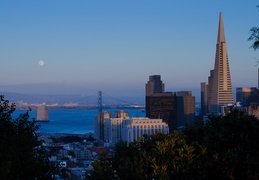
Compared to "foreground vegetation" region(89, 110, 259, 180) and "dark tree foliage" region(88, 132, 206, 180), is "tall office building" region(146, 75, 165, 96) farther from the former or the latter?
"dark tree foliage" region(88, 132, 206, 180)

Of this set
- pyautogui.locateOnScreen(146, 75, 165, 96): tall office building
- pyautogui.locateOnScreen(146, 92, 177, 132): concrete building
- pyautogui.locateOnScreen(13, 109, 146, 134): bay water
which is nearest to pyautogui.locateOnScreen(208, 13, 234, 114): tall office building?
pyautogui.locateOnScreen(146, 92, 177, 132): concrete building

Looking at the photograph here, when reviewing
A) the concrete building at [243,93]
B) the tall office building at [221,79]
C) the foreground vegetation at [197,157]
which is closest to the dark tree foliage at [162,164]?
the foreground vegetation at [197,157]

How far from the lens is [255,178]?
20.3ft

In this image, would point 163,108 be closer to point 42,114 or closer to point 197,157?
point 42,114

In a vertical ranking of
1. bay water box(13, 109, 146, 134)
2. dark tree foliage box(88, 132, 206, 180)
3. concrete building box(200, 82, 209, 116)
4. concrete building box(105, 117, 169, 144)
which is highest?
concrete building box(200, 82, 209, 116)

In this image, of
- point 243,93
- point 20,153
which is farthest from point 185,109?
point 20,153

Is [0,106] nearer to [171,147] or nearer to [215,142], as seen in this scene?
[171,147]

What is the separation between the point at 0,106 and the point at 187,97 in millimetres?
71396

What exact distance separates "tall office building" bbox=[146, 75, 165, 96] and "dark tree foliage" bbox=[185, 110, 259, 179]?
84838 millimetres

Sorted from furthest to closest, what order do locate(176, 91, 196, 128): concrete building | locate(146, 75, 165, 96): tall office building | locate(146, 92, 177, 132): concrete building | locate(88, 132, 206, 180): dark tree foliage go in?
locate(146, 75, 165, 96): tall office building
locate(176, 91, 196, 128): concrete building
locate(146, 92, 177, 132): concrete building
locate(88, 132, 206, 180): dark tree foliage

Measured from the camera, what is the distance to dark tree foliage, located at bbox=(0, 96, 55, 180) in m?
5.03

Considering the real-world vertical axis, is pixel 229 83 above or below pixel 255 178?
above

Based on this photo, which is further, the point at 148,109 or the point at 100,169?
the point at 148,109

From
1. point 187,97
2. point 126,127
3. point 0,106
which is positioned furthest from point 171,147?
point 187,97
